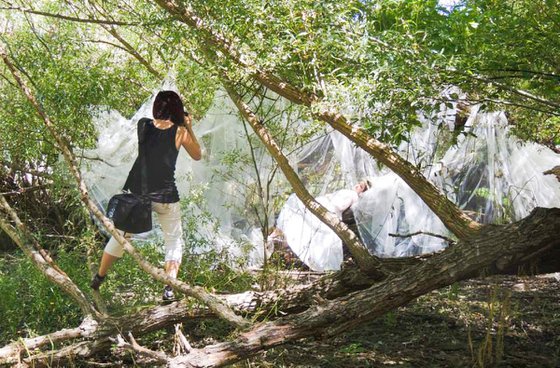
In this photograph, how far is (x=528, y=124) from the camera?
4855mm

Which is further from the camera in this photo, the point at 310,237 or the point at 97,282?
the point at 310,237

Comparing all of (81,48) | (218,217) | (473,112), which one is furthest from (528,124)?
(81,48)

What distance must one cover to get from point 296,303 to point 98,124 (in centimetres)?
296

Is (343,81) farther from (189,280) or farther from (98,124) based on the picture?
(98,124)

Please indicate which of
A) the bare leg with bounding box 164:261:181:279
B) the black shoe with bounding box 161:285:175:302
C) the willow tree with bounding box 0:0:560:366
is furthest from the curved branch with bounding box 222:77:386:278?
the black shoe with bounding box 161:285:175:302

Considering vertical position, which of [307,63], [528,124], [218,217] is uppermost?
[307,63]

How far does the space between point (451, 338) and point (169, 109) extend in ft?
7.79

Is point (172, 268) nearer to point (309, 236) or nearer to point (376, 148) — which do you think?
point (376, 148)

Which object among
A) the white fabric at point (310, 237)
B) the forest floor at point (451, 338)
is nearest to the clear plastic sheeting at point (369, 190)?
the white fabric at point (310, 237)

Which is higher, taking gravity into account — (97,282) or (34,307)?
(97,282)

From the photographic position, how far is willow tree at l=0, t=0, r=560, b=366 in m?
3.34

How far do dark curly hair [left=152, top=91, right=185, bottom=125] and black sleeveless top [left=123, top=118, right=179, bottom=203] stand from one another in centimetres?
6

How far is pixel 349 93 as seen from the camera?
351cm

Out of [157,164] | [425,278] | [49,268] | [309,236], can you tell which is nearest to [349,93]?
[425,278]
